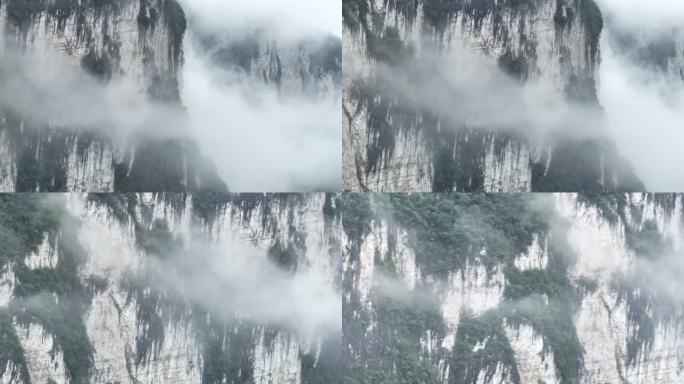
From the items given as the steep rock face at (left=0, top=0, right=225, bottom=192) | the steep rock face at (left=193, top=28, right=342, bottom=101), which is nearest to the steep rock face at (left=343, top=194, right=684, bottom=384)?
the steep rock face at (left=193, top=28, right=342, bottom=101)

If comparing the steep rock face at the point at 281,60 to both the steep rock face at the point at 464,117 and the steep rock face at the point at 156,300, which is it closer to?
the steep rock face at the point at 464,117

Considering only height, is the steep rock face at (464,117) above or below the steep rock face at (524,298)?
above

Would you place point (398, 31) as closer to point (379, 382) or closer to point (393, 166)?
point (393, 166)

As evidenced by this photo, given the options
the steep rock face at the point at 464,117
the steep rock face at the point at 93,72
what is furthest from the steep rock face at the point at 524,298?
the steep rock face at the point at 93,72

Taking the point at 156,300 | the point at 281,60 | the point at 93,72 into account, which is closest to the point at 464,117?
the point at 281,60

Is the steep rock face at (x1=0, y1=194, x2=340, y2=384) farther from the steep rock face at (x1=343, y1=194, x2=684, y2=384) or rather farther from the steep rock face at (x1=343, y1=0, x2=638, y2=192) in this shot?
the steep rock face at (x1=343, y1=0, x2=638, y2=192)

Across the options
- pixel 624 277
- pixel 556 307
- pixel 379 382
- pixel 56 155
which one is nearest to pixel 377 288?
pixel 379 382

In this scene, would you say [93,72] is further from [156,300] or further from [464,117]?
[464,117]
